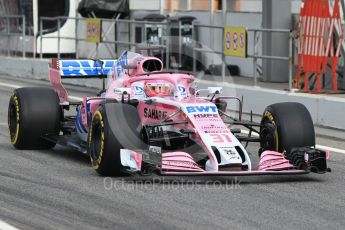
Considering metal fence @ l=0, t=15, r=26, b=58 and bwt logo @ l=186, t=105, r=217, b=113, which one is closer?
bwt logo @ l=186, t=105, r=217, b=113

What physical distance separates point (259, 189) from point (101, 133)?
1.71m

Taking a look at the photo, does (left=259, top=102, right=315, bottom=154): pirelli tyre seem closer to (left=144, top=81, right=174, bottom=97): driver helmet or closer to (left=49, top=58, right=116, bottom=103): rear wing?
(left=144, top=81, right=174, bottom=97): driver helmet

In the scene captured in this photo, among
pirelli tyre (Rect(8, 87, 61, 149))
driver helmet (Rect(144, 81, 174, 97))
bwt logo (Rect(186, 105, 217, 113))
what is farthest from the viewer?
pirelli tyre (Rect(8, 87, 61, 149))

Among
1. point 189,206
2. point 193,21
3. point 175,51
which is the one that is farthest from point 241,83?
point 189,206

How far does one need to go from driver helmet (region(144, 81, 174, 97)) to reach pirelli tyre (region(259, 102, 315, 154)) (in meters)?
1.09

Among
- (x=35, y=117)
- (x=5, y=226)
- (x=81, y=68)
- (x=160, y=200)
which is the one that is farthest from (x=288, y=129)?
(x=5, y=226)

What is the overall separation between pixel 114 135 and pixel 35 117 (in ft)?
7.58

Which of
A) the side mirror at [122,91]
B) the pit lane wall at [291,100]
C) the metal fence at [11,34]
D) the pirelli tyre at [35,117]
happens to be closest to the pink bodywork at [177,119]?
the side mirror at [122,91]

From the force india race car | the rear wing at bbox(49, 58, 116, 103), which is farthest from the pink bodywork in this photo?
the rear wing at bbox(49, 58, 116, 103)

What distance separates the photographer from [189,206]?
8812 millimetres

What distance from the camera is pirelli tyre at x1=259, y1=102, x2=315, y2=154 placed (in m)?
10.7

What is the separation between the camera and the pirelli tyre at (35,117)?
11992 mm

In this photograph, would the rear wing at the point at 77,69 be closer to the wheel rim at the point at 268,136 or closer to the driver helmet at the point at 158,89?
the driver helmet at the point at 158,89

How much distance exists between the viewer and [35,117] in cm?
1200
